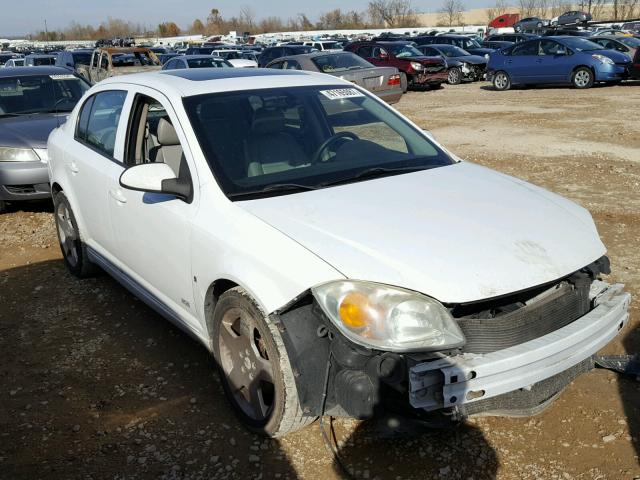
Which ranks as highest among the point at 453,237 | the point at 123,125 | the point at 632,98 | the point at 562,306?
the point at 123,125

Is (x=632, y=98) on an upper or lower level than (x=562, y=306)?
lower

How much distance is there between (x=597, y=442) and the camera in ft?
10.2

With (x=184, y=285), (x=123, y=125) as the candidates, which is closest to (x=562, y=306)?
(x=184, y=285)

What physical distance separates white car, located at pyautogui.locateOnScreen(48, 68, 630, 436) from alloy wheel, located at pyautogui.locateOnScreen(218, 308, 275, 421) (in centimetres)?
1

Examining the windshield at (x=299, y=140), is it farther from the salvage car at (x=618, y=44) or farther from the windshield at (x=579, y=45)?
the salvage car at (x=618, y=44)

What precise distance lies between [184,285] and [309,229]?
0.97 meters

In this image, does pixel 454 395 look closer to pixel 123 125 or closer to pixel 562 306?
pixel 562 306

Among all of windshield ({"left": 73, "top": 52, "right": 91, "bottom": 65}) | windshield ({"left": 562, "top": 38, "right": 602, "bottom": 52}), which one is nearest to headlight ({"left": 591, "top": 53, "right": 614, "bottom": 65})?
windshield ({"left": 562, "top": 38, "right": 602, "bottom": 52})

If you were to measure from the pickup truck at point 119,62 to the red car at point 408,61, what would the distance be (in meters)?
6.99

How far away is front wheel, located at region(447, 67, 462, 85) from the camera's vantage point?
2331cm

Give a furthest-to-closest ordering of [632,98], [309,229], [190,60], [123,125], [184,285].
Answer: [190,60]
[632,98]
[123,125]
[184,285]
[309,229]

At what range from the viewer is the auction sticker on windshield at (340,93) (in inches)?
166

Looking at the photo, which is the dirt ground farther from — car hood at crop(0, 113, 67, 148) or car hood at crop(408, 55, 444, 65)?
car hood at crop(408, 55, 444, 65)

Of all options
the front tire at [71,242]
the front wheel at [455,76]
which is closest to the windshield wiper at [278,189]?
the front tire at [71,242]
